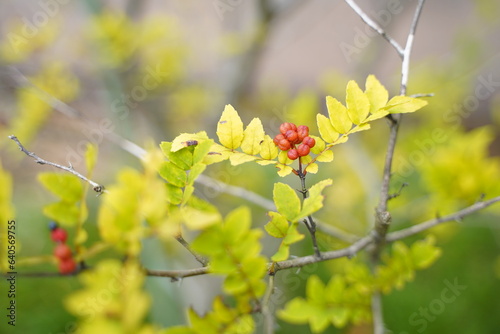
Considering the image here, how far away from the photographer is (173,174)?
637 millimetres

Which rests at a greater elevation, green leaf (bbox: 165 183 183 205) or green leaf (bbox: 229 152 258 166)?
green leaf (bbox: 229 152 258 166)

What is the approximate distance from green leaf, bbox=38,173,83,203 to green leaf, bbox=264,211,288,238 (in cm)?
29

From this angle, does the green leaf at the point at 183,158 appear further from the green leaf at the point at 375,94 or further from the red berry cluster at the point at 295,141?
the green leaf at the point at 375,94

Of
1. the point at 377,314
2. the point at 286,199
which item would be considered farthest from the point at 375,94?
the point at 377,314

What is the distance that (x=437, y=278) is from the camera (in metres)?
2.45

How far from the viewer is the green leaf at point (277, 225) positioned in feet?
2.05

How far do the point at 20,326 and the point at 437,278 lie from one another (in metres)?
2.42

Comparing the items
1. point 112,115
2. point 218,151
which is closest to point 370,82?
point 218,151

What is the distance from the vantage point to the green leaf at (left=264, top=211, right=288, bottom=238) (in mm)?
624

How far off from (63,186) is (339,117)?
0.45 meters

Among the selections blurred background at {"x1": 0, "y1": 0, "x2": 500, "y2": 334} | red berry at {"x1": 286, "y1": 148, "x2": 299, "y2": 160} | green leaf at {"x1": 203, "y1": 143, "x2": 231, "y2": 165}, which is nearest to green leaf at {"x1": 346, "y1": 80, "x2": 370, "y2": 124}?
red berry at {"x1": 286, "y1": 148, "x2": 299, "y2": 160}

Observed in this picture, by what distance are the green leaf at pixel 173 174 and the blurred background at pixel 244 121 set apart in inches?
26.1

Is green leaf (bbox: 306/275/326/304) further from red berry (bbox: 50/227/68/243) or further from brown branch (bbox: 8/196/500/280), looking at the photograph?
red berry (bbox: 50/227/68/243)
